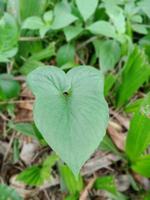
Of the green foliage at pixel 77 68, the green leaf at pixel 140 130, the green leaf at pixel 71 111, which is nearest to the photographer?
the green leaf at pixel 71 111

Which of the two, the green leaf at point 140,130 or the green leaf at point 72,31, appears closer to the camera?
the green leaf at point 140,130

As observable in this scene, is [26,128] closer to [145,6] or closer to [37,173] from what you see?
[37,173]

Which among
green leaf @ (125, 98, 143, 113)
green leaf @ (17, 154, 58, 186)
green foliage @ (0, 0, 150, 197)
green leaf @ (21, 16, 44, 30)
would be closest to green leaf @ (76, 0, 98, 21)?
green foliage @ (0, 0, 150, 197)

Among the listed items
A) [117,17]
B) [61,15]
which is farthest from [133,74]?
[61,15]

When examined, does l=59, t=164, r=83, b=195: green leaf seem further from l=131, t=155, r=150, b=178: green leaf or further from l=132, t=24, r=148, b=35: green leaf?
l=132, t=24, r=148, b=35: green leaf

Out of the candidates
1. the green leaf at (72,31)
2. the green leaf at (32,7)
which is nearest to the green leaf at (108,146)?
the green leaf at (72,31)

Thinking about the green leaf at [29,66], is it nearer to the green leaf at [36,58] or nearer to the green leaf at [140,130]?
the green leaf at [36,58]

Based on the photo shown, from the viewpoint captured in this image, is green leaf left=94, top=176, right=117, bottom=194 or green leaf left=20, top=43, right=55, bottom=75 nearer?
green leaf left=94, top=176, right=117, bottom=194
